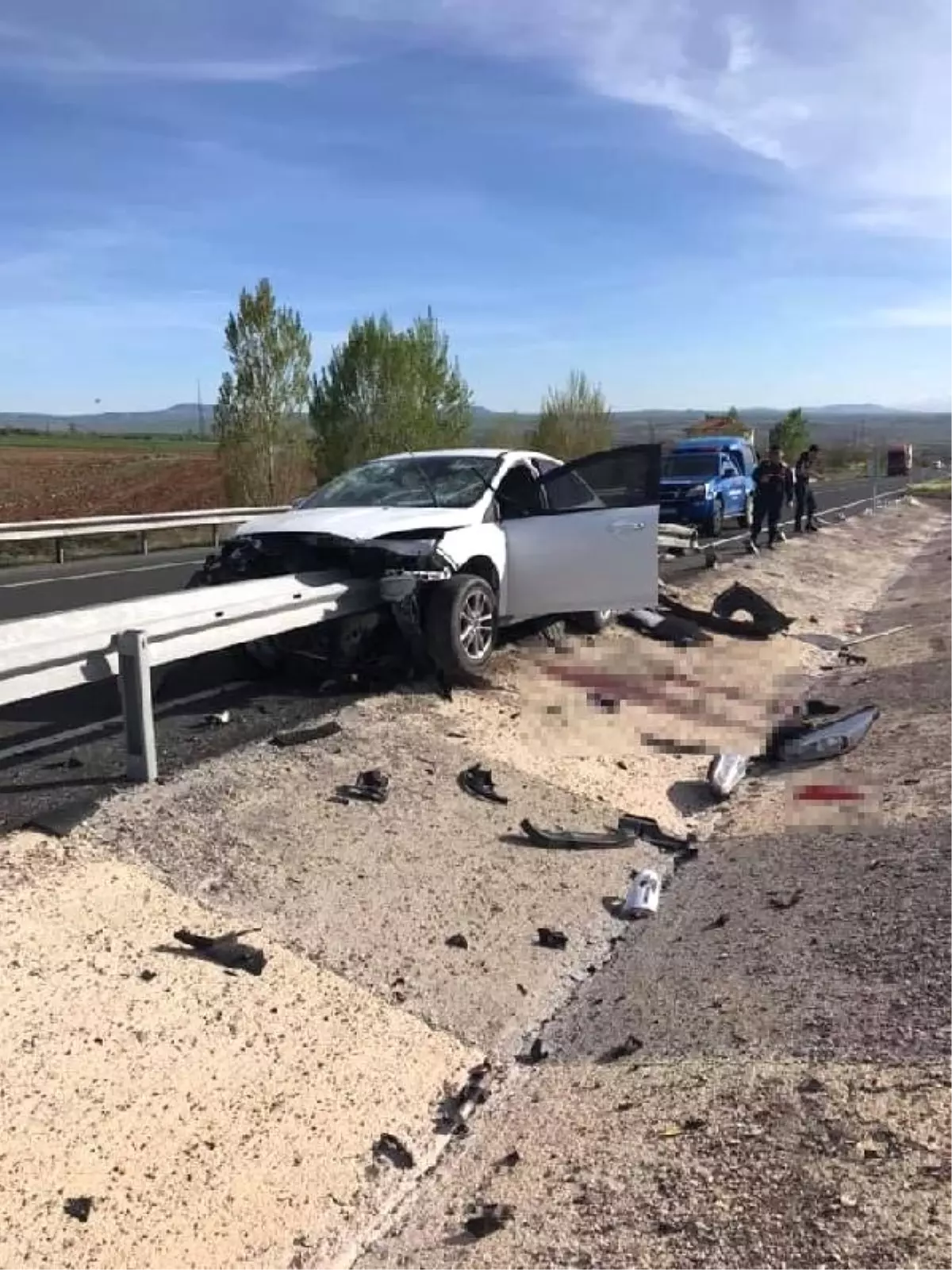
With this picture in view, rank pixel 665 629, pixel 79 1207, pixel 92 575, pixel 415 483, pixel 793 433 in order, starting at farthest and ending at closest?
1. pixel 793 433
2. pixel 92 575
3. pixel 665 629
4. pixel 415 483
5. pixel 79 1207

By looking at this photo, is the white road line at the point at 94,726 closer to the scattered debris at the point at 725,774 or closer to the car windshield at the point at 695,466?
the scattered debris at the point at 725,774

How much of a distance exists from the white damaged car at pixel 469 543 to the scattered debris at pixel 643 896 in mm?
2453

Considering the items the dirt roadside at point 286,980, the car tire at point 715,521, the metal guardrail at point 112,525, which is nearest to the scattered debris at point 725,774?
the dirt roadside at point 286,980

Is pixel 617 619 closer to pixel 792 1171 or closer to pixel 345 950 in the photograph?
pixel 345 950

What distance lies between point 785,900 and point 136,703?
324 centimetres

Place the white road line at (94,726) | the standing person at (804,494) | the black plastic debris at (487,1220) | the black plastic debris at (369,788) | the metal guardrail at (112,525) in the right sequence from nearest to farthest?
the black plastic debris at (487,1220), the black plastic debris at (369,788), the white road line at (94,726), the metal guardrail at (112,525), the standing person at (804,494)

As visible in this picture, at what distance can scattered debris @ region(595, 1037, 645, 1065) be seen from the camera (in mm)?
4234

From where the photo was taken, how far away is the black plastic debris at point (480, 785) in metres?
6.56

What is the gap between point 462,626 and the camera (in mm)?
8000

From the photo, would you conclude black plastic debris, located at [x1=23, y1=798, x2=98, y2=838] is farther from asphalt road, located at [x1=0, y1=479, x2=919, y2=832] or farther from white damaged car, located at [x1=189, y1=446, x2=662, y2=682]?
white damaged car, located at [x1=189, y1=446, x2=662, y2=682]

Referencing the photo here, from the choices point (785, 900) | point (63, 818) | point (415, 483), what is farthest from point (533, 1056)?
point (415, 483)

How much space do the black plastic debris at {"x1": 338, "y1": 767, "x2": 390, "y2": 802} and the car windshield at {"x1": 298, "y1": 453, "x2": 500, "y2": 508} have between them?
10.1 feet

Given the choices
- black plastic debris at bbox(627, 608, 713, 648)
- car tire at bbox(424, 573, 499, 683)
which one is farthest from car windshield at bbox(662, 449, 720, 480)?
car tire at bbox(424, 573, 499, 683)

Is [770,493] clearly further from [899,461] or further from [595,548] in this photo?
[899,461]
